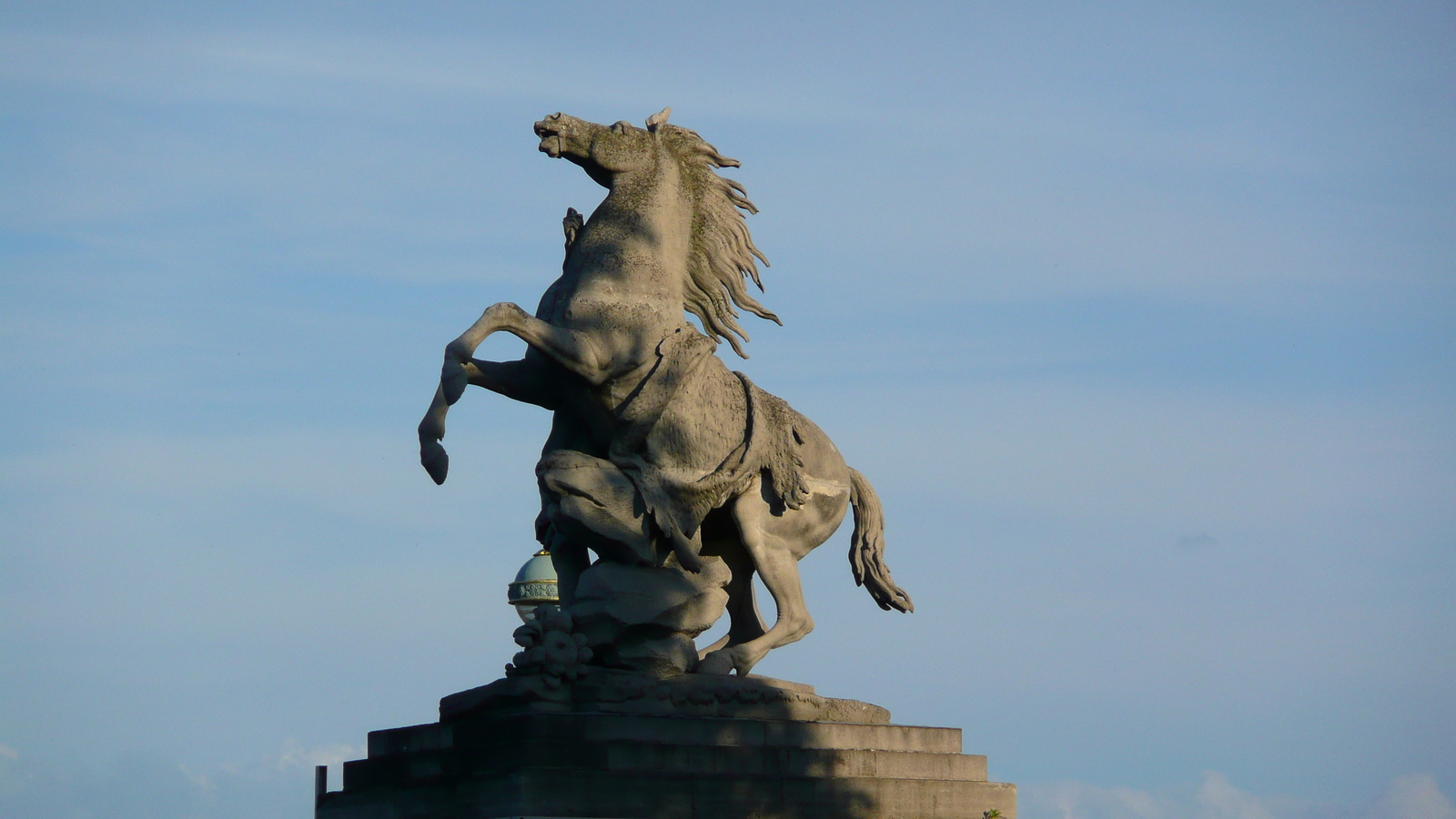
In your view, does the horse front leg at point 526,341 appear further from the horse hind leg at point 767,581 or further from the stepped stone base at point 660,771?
the stepped stone base at point 660,771

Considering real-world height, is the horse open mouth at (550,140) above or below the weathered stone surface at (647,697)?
above

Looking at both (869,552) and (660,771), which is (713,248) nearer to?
(869,552)

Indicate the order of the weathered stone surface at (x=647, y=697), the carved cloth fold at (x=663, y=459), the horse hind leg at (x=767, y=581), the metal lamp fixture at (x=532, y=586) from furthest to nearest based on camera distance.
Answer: the metal lamp fixture at (x=532, y=586) → the horse hind leg at (x=767, y=581) → the carved cloth fold at (x=663, y=459) → the weathered stone surface at (x=647, y=697)

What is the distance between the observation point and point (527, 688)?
15.3m

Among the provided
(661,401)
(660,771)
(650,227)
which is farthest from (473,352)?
(660,771)

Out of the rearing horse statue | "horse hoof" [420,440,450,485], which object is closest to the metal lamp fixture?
the rearing horse statue

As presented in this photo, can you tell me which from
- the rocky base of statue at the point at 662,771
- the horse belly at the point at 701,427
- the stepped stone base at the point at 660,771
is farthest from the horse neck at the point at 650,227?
the stepped stone base at the point at 660,771

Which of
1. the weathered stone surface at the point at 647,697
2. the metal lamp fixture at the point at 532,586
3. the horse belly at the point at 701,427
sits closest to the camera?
the weathered stone surface at the point at 647,697

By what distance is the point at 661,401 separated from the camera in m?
16.1

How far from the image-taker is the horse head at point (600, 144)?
54.5ft

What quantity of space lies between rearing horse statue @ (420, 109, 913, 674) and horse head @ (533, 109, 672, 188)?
12 millimetres

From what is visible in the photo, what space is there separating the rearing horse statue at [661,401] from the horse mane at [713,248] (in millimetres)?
13

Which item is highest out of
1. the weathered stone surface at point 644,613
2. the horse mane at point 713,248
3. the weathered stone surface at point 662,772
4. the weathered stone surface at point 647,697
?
the horse mane at point 713,248

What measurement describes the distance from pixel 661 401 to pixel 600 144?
1928mm
